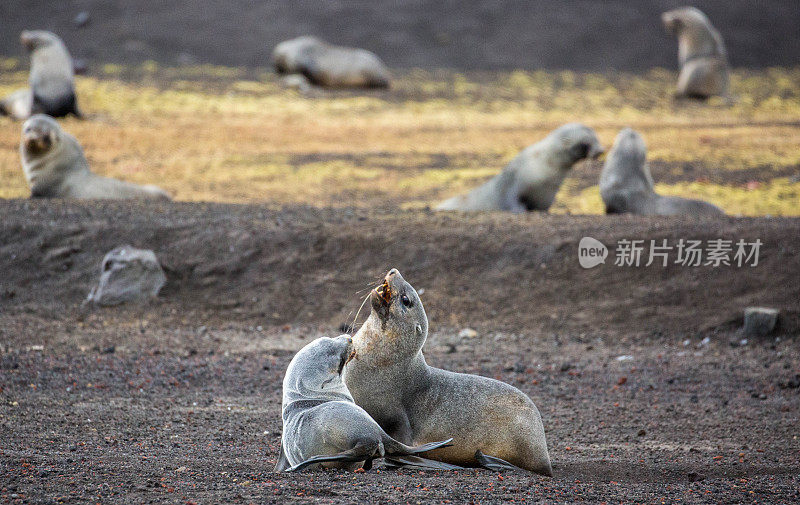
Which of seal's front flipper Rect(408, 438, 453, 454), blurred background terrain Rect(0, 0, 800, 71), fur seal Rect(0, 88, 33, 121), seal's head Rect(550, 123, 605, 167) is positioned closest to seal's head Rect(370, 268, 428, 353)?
seal's front flipper Rect(408, 438, 453, 454)

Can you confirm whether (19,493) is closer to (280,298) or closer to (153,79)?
(280,298)

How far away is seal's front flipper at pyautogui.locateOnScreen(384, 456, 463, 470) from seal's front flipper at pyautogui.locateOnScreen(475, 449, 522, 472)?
18cm

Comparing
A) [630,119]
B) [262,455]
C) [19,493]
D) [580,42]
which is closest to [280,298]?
[262,455]

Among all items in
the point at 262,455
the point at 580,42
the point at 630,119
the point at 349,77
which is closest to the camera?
the point at 262,455

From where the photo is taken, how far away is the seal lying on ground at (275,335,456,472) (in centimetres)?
420

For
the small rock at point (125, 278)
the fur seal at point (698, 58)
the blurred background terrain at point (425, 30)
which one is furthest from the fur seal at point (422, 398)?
the blurred background terrain at point (425, 30)

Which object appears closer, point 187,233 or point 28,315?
point 28,315

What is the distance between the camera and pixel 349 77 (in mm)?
18234

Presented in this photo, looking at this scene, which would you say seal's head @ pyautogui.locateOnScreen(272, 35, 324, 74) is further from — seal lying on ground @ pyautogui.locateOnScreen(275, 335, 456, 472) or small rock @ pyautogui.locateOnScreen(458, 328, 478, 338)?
seal lying on ground @ pyautogui.locateOnScreen(275, 335, 456, 472)

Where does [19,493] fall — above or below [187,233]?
above

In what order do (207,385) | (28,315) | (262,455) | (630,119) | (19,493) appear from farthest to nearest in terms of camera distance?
1. (630,119)
2. (28,315)
3. (207,385)
4. (262,455)
5. (19,493)

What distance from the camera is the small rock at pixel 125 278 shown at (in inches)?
320

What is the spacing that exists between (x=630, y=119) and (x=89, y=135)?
863 centimetres

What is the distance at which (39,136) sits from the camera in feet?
34.5
